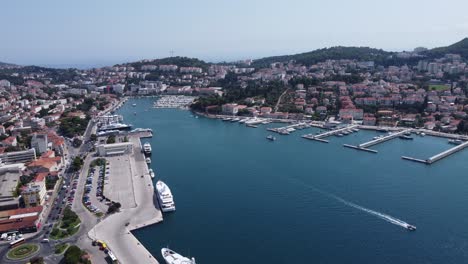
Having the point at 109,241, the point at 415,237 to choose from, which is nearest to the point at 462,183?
the point at 415,237

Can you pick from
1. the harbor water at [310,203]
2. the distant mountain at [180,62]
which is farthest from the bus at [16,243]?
the distant mountain at [180,62]

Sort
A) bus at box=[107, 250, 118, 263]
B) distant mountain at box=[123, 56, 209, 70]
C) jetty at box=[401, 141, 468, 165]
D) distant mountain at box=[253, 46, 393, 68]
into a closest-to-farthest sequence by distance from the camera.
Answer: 1. bus at box=[107, 250, 118, 263]
2. jetty at box=[401, 141, 468, 165]
3. distant mountain at box=[253, 46, 393, 68]
4. distant mountain at box=[123, 56, 209, 70]

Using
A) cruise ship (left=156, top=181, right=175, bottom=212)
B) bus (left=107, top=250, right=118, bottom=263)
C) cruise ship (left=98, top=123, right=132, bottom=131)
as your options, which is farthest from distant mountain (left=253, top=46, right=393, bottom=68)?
bus (left=107, top=250, right=118, bottom=263)

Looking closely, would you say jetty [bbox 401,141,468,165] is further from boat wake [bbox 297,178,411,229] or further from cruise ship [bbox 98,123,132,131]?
cruise ship [bbox 98,123,132,131]

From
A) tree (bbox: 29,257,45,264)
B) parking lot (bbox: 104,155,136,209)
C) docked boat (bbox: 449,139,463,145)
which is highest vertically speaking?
parking lot (bbox: 104,155,136,209)

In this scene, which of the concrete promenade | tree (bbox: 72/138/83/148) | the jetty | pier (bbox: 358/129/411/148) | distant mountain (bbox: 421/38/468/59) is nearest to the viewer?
the concrete promenade

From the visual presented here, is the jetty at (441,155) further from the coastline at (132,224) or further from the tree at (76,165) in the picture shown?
the tree at (76,165)

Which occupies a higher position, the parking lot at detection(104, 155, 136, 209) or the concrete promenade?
the parking lot at detection(104, 155, 136, 209)

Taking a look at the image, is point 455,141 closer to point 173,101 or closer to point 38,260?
point 38,260
